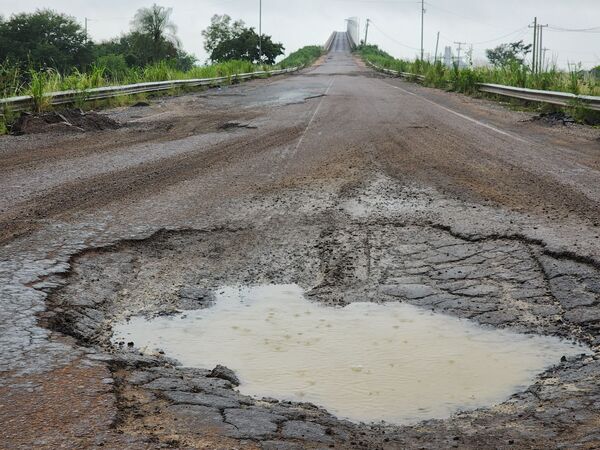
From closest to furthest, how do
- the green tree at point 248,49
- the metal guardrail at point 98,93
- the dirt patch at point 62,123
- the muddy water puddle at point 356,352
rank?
the muddy water puddle at point 356,352
the dirt patch at point 62,123
the metal guardrail at point 98,93
the green tree at point 248,49

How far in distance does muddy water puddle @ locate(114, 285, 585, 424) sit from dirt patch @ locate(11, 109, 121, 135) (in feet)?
25.5

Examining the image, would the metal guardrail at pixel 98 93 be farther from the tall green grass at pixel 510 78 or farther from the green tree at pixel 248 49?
the green tree at pixel 248 49

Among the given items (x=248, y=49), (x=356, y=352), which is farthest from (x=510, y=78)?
(x=248, y=49)

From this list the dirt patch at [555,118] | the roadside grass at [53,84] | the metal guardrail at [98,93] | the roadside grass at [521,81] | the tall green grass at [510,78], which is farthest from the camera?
the tall green grass at [510,78]

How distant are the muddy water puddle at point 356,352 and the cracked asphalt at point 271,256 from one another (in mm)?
126

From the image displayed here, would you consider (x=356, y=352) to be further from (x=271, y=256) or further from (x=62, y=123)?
(x=62, y=123)

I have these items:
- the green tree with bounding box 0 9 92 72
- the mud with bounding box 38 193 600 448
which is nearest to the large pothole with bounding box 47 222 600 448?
the mud with bounding box 38 193 600 448

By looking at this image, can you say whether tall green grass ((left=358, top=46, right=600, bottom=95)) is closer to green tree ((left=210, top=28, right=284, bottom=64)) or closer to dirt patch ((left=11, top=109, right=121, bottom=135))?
dirt patch ((left=11, top=109, right=121, bottom=135))

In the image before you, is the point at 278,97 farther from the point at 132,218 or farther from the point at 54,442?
the point at 54,442

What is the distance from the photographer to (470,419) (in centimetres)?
302

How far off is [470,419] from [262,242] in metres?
2.74

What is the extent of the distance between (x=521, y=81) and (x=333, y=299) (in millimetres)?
16028

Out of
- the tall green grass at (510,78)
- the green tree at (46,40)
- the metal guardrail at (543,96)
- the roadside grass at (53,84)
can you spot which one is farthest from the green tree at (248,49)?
the metal guardrail at (543,96)

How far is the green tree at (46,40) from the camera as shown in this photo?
5756cm
